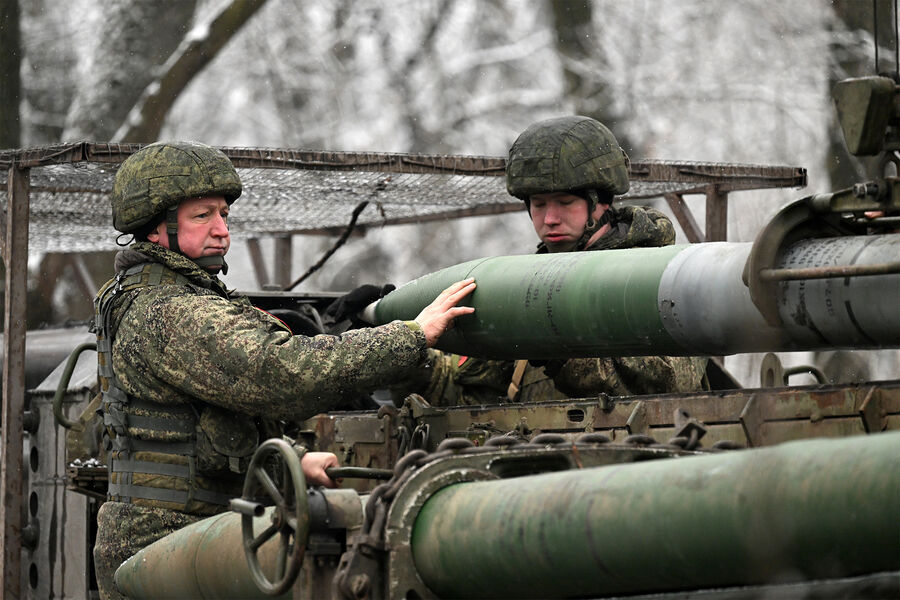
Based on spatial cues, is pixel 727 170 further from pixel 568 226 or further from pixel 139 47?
pixel 139 47

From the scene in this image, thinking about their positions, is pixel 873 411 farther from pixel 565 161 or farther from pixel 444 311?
pixel 565 161

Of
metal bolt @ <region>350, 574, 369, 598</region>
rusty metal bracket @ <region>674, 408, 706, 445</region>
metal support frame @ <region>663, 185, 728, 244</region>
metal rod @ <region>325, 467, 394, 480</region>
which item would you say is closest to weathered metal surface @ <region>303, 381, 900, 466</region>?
rusty metal bracket @ <region>674, 408, 706, 445</region>

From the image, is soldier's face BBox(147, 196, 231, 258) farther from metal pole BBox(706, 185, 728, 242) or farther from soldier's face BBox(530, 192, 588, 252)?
metal pole BBox(706, 185, 728, 242)

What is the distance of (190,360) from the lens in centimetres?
500

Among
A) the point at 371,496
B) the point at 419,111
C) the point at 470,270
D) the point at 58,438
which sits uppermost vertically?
the point at 419,111

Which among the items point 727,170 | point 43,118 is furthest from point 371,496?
point 43,118

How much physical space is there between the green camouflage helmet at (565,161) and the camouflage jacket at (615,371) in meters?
0.18

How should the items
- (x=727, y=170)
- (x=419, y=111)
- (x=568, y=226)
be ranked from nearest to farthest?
(x=568, y=226) < (x=727, y=170) < (x=419, y=111)

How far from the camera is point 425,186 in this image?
7.90m

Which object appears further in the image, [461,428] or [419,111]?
[419,111]

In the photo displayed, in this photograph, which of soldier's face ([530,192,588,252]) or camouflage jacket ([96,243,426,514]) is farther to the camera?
soldier's face ([530,192,588,252])

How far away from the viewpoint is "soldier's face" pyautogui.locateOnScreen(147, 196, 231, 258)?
212 inches

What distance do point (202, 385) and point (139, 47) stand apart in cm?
Answer: 1127

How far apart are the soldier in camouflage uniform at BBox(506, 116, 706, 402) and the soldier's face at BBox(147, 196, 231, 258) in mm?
1156
